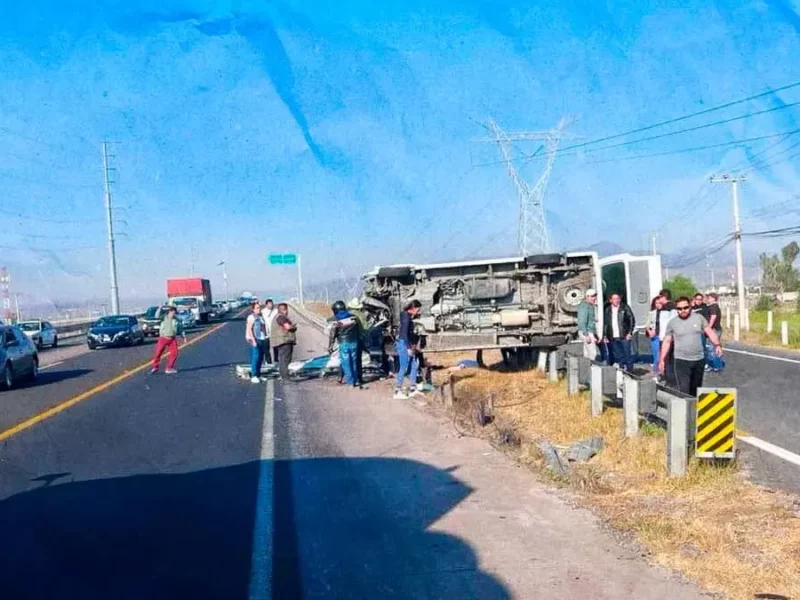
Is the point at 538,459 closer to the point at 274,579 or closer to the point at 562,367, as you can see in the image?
the point at 274,579

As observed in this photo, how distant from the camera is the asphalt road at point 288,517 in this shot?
6.25 metres

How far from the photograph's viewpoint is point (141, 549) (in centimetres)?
715

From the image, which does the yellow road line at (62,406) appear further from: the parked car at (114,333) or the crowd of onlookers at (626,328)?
the parked car at (114,333)

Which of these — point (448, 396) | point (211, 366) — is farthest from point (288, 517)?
point (211, 366)

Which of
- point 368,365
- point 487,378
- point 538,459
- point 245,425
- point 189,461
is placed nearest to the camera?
point 538,459

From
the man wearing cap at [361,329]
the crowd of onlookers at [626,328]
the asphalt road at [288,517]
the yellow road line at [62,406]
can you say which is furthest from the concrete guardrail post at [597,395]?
the yellow road line at [62,406]

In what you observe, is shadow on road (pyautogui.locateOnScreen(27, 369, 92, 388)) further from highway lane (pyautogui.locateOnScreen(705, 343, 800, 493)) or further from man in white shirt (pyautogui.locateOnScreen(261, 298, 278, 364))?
highway lane (pyautogui.locateOnScreen(705, 343, 800, 493))

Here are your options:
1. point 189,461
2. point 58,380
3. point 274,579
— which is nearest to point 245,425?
point 189,461

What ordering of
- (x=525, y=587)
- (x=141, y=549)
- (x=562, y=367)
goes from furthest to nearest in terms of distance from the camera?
(x=562, y=367)
(x=141, y=549)
(x=525, y=587)

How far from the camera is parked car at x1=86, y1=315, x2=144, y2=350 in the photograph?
41062mm

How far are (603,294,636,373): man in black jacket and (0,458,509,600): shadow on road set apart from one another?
8.83 m

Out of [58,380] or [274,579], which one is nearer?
[274,579]

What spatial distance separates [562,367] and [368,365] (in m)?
6.13

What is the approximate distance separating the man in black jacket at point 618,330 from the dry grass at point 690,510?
231 inches
